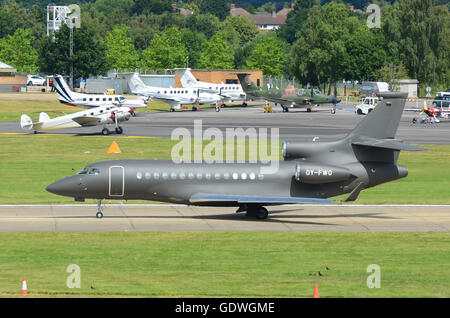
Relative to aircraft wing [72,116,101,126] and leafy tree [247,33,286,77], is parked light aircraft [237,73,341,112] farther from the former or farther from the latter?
leafy tree [247,33,286,77]

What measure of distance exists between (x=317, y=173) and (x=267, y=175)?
2.48 meters

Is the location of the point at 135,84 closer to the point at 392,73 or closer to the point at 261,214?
the point at 392,73

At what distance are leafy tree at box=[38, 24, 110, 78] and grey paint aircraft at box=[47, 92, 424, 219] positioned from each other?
120 metres

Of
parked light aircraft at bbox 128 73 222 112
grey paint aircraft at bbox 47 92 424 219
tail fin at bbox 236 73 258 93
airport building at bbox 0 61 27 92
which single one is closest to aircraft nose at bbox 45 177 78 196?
grey paint aircraft at bbox 47 92 424 219

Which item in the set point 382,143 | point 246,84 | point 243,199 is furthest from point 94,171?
point 246,84

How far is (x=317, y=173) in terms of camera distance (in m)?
36.2

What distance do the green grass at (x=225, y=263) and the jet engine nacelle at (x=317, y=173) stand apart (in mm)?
3083

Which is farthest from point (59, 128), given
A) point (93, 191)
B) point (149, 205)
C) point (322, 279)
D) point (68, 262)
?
point (322, 279)

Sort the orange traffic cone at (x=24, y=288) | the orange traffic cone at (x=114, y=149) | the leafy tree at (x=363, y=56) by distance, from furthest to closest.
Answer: the leafy tree at (x=363, y=56) → the orange traffic cone at (x=114, y=149) → the orange traffic cone at (x=24, y=288)

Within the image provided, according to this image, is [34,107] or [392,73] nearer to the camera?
[34,107]

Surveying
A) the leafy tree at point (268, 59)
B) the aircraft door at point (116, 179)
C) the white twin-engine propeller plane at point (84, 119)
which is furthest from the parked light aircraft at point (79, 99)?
the leafy tree at point (268, 59)

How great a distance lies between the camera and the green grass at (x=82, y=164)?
45906 mm

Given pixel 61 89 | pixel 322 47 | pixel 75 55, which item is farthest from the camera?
pixel 322 47

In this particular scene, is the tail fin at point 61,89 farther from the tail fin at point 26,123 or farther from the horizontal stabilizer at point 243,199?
the horizontal stabilizer at point 243,199
